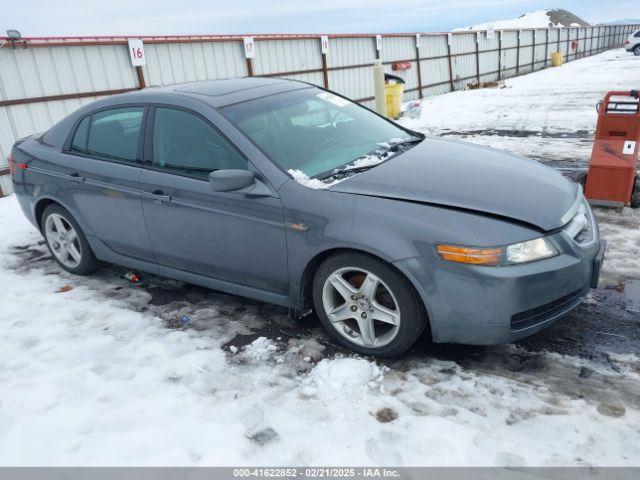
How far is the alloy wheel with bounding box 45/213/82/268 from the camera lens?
4.51m

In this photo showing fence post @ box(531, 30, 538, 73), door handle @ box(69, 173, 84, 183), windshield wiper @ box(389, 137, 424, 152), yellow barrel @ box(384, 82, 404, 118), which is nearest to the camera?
windshield wiper @ box(389, 137, 424, 152)


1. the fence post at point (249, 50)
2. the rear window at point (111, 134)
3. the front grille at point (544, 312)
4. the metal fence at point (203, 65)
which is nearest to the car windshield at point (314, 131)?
the rear window at point (111, 134)

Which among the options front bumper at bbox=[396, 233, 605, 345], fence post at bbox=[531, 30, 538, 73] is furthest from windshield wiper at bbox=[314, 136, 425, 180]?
fence post at bbox=[531, 30, 538, 73]

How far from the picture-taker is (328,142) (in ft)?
11.8

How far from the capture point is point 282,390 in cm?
286

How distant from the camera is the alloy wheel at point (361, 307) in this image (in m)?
2.92

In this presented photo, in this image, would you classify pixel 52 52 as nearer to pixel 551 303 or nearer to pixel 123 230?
pixel 123 230

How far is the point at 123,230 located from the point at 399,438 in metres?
2.70

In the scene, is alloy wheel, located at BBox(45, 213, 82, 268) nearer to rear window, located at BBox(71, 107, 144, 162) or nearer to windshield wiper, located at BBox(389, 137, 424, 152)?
rear window, located at BBox(71, 107, 144, 162)

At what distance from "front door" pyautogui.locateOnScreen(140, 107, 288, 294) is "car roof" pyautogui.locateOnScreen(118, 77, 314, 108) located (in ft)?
0.59

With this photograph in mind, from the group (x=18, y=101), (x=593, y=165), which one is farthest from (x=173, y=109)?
(x=18, y=101)

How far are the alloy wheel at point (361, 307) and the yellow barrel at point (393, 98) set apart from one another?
11407 mm

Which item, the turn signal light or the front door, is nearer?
the turn signal light

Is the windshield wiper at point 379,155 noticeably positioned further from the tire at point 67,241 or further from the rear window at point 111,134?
the tire at point 67,241
